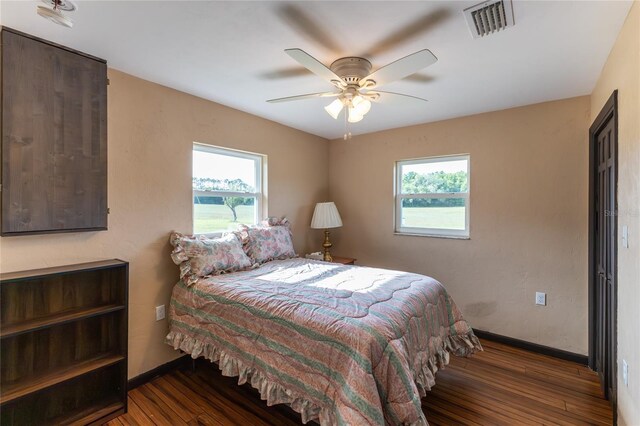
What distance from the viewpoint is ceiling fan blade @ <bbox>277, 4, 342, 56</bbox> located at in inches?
61.0

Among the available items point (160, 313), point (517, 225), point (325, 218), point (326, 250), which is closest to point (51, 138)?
point (160, 313)

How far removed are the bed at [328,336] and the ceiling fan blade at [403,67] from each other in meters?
1.43

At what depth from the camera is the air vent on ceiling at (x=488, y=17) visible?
148cm

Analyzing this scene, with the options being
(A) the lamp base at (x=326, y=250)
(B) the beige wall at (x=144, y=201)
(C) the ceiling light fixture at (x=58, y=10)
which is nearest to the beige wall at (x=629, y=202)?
(A) the lamp base at (x=326, y=250)

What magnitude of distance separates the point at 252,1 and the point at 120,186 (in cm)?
165

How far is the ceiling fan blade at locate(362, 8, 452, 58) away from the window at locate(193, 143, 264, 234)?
70.5 inches

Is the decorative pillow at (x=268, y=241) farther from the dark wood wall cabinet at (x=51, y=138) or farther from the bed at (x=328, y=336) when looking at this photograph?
the dark wood wall cabinet at (x=51, y=138)

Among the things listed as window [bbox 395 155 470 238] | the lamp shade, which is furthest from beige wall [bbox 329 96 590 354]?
the lamp shade

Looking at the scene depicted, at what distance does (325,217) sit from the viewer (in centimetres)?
375

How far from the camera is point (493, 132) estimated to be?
10.1ft

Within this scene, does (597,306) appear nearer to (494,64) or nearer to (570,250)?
(570,250)

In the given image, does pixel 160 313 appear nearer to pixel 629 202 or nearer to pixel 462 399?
pixel 462 399

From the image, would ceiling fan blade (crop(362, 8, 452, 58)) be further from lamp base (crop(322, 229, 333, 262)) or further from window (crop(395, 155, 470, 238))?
lamp base (crop(322, 229, 333, 262))

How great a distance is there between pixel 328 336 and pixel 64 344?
1.81m
